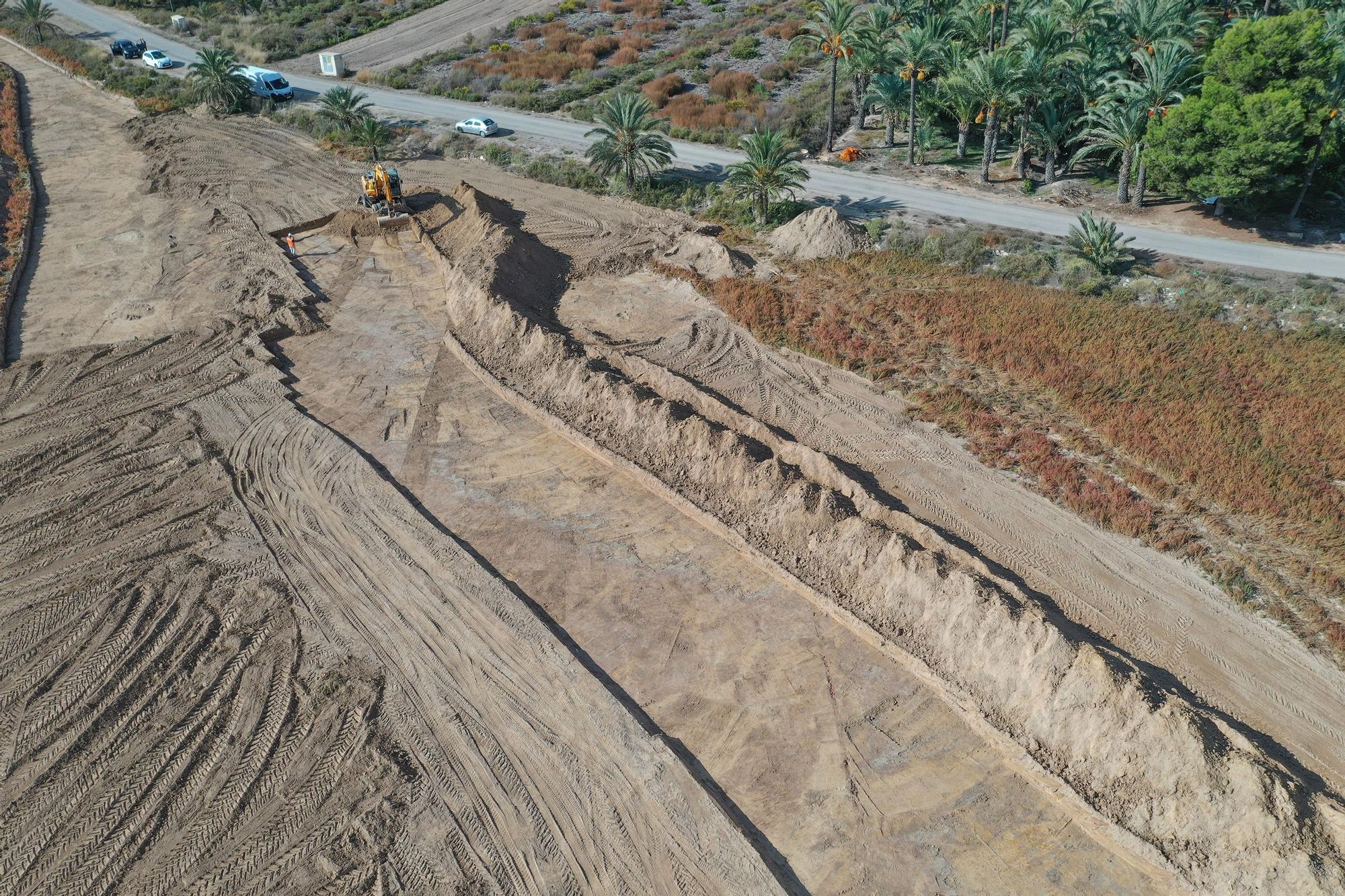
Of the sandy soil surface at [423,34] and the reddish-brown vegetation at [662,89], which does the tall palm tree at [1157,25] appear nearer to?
the reddish-brown vegetation at [662,89]

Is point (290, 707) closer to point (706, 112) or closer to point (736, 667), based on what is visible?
point (736, 667)

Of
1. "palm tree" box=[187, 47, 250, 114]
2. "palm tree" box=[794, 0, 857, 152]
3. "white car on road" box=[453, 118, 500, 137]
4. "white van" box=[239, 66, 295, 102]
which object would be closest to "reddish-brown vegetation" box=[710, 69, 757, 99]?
"palm tree" box=[794, 0, 857, 152]

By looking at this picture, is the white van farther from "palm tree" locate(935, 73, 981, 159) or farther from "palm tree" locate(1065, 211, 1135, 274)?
"palm tree" locate(1065, 211, 1135, 274)

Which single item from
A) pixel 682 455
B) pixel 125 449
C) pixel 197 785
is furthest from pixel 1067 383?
pixel 125 449

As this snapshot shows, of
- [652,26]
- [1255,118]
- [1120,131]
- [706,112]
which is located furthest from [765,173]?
[652,26]

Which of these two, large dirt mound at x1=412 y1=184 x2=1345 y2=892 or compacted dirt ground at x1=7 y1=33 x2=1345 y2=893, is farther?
compacted dirt ground at x1=7 y1=33 x2=1345 y2=893

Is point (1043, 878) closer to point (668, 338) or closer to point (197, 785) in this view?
point (197, 785)
